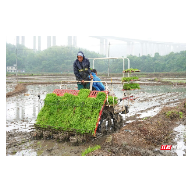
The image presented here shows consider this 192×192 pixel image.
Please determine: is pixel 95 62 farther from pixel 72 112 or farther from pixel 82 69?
pixel 72 112

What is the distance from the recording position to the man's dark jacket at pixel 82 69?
884 centimetres

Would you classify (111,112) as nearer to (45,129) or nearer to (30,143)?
(45,129)

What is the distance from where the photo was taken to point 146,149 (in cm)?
697

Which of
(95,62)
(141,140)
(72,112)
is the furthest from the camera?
(95,62)

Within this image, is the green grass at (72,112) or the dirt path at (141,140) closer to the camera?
the dirt path at (141,140)

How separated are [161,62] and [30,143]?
73.6 meters

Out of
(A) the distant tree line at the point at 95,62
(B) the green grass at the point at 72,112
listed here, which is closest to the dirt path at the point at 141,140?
(B) the green grass at the point at 72,112

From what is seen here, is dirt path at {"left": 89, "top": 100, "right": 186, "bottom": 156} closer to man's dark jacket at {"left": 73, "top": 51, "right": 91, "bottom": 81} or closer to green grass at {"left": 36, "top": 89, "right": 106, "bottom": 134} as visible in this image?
green grass at {"left": 36, "top": 89, "right": 106, "bottom": 134}

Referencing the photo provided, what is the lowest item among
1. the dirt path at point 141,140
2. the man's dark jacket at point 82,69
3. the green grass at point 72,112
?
the dirt path at point 141,140

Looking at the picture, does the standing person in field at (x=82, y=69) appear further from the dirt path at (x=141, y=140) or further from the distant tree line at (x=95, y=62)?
the distant tree line at (x=95, y=62)

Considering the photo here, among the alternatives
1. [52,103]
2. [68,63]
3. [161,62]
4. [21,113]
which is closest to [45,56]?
[68,63]

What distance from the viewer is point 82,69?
8.88 meters

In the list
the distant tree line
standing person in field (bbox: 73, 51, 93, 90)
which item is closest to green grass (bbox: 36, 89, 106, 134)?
standing person in field (bbox: 73, 51, 93, 90)

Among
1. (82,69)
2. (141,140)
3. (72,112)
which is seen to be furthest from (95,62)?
(141,140)
